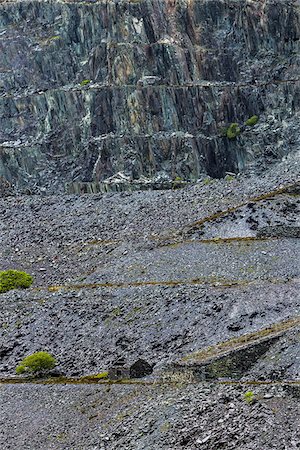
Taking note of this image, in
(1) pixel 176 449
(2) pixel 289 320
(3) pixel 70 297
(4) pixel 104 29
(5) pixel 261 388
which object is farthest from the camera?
(4) pixel 104 29

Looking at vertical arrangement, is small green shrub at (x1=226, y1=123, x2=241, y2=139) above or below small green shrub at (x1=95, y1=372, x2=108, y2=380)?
below

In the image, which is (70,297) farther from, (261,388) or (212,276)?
(261,388)

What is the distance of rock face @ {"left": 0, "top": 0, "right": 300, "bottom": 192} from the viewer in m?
93.2

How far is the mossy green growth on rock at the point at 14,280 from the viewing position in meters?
62.5

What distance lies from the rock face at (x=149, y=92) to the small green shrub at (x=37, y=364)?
49.4 m

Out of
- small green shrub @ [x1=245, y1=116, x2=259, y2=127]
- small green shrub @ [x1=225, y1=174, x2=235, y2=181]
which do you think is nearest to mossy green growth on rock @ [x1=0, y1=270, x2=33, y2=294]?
small green shrub @ [x1=225, y1=174, x2=235, y2=181]

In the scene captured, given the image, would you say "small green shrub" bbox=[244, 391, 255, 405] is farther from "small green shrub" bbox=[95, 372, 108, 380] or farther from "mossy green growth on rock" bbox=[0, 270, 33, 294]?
"mossy green growth on rock" bbox=[0, 270, 33, 294]

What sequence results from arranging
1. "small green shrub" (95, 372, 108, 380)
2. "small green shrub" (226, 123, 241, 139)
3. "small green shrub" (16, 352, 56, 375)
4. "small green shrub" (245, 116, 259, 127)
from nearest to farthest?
"small green shrub" (95, 372, 108, 380)
"small green shrub" (16, 352, 56, 375)
"small green shrub" (226, 123, 241, 139)
"small green shrub" (245, 116, 259, 127)

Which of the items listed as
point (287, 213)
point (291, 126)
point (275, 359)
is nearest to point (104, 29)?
point (291, 126)

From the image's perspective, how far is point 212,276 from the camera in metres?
55.4

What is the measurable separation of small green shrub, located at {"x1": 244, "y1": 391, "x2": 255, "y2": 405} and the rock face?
58986 millimetres

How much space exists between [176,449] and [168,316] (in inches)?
634

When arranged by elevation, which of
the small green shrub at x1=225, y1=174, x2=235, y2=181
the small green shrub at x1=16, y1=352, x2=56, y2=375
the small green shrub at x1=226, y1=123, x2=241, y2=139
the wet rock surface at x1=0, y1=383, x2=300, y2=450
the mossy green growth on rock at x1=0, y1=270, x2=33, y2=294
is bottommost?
the small green shrub at x1=225, y1=174, x2=235, y2=181

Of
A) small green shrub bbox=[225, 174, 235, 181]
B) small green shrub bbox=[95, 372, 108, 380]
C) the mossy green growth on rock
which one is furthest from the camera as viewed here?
small green shrub bbox=[225, 174, 235, 181]
